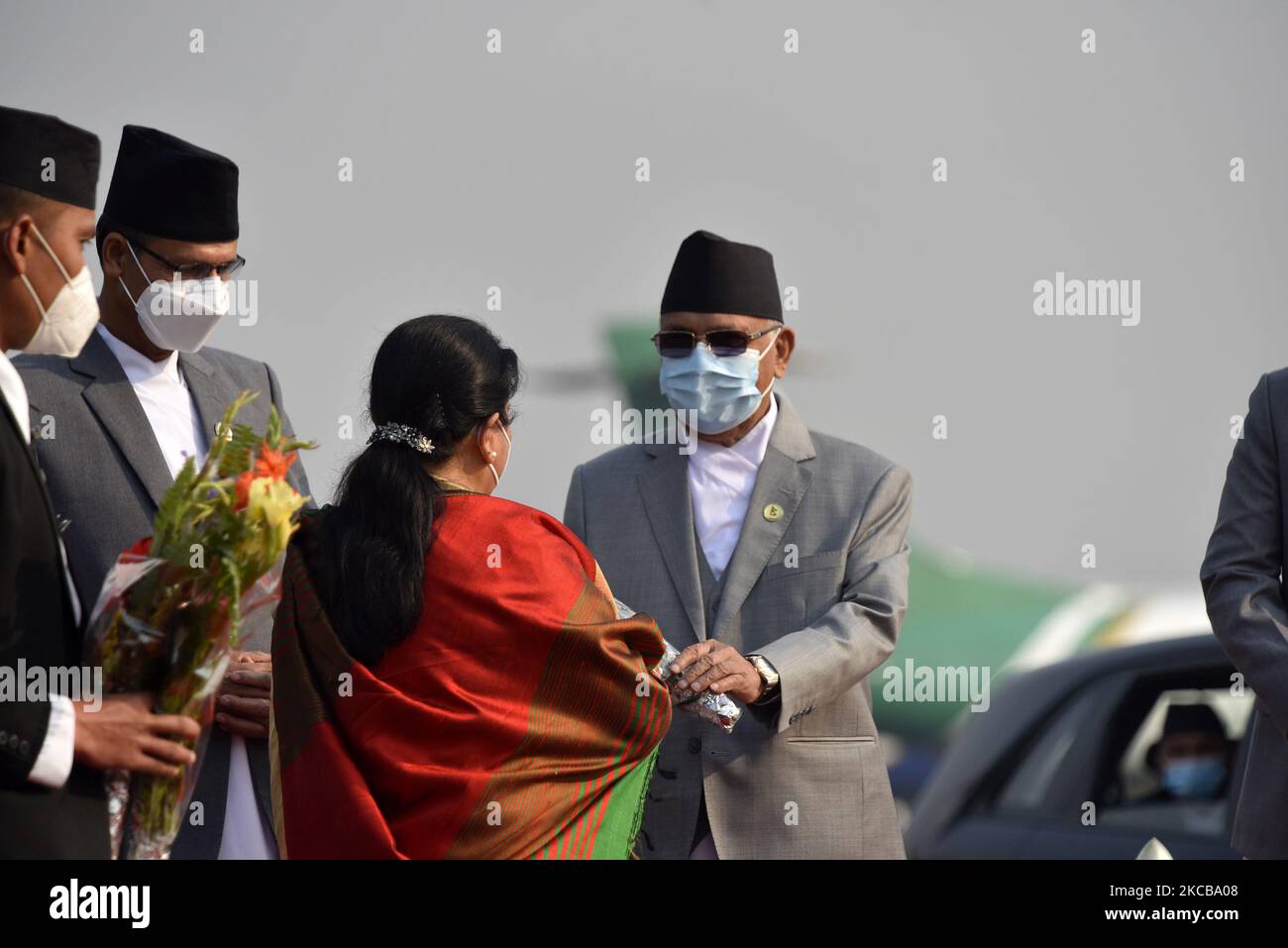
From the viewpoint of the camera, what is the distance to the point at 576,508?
431 cm

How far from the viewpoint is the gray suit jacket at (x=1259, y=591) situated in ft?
11.2

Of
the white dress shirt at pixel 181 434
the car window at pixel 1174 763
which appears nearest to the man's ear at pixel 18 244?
the white dress shirt at pixel 181 434

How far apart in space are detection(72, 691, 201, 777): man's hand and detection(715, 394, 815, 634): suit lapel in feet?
5.33

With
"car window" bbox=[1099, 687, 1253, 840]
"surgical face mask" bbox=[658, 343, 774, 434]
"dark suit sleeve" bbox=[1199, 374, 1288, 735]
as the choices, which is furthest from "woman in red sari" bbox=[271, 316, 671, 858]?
"car window" bbox=[1099, 687, 1253, 840]

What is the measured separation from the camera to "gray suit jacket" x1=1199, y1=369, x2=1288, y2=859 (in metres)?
3.41

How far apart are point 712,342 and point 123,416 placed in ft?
4.99

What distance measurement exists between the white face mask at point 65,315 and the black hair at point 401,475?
0.61 metres

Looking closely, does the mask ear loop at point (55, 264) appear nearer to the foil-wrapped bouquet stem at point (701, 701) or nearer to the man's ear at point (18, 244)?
the man's ear at point (18, 244)

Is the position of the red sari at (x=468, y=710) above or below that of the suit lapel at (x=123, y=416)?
below

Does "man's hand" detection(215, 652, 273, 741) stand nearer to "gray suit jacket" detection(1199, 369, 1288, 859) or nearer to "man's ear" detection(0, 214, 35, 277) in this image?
"man's ear" detection(0, 214, 35, 277)

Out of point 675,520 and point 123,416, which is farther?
point 675,520

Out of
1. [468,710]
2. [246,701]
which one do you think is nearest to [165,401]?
[246,701]

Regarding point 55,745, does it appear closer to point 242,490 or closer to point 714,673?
point 242,490
